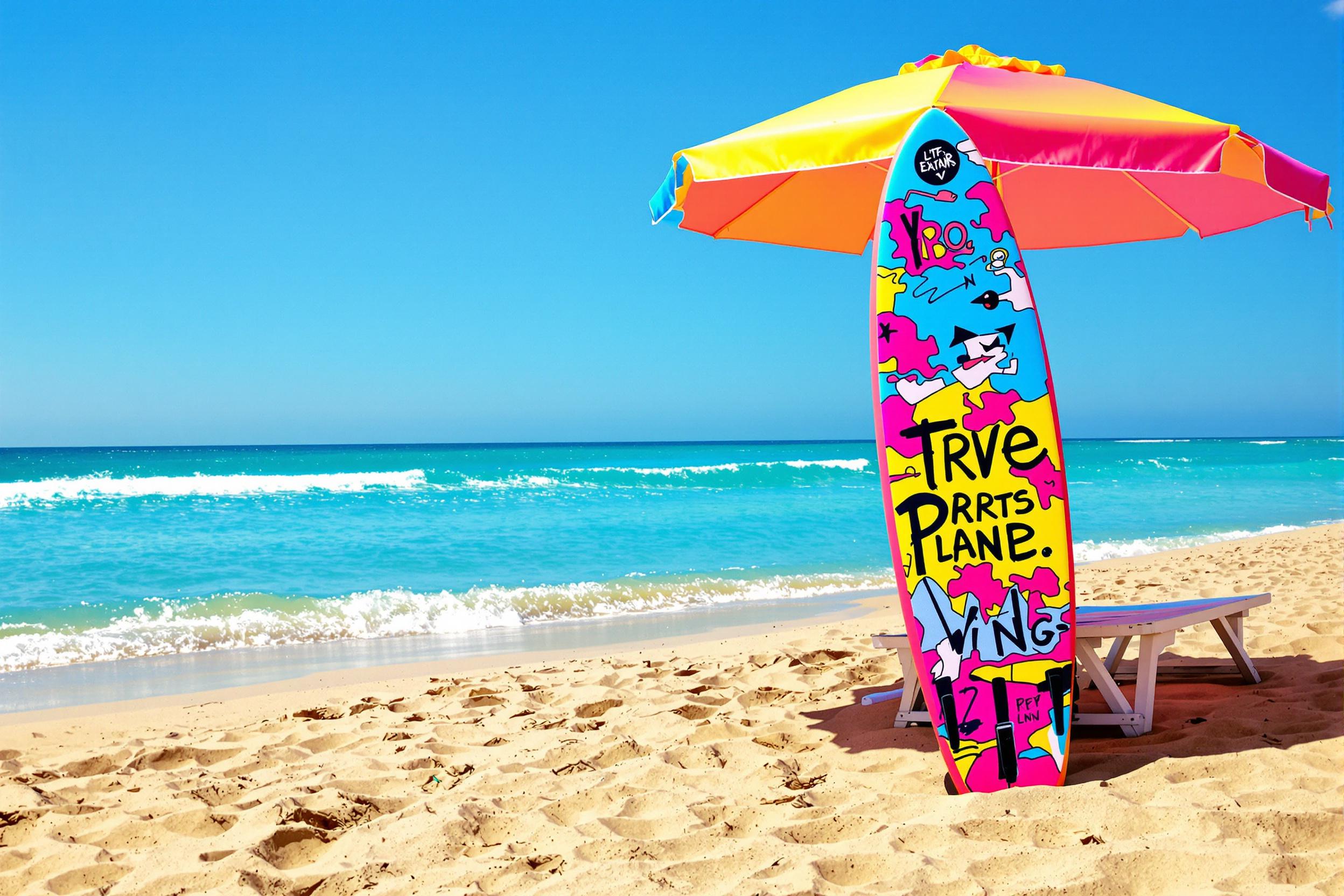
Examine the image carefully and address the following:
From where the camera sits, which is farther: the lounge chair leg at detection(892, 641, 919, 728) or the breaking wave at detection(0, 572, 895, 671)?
the breaking wave at detection(0, 572, 895, 671)

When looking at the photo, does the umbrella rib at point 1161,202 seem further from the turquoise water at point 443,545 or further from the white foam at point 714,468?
the white foam at point 714,468

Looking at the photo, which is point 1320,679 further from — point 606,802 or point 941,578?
point 606,802

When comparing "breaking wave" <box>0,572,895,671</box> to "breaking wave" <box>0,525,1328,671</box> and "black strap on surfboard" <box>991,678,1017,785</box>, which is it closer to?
"breaking wave" <box>0,525,1328,671</box>

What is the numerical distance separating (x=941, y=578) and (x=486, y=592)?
641 cm

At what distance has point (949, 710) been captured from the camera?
314 cm

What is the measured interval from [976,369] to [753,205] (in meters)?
1.91

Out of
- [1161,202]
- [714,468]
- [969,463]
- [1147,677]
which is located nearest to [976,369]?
[969,463]

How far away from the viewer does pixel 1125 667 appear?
451 cm

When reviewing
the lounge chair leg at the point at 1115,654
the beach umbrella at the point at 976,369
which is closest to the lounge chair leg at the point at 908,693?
the beach umbrella at the point at 976,369

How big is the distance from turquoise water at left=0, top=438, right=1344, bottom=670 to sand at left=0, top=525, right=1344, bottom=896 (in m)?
2.84

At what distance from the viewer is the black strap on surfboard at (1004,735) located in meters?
3.06

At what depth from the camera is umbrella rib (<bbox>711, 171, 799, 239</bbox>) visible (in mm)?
4680

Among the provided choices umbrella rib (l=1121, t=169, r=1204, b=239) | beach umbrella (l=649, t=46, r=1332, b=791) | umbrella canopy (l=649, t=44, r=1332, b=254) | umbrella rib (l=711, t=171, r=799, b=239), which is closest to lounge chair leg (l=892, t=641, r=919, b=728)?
beach umbrella (l=649, t=46, r=1332, b=791)

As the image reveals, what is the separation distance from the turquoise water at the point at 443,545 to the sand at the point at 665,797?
2.84m
